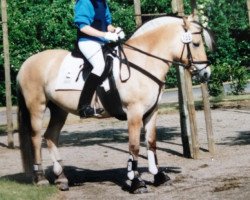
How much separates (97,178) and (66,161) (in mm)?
2375

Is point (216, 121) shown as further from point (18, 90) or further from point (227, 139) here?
point (18, 90)

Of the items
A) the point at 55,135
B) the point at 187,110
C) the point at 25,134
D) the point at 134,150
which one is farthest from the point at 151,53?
the point at 187,110

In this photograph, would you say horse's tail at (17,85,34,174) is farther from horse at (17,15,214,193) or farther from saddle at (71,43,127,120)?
saddle at (71,43,127,120)

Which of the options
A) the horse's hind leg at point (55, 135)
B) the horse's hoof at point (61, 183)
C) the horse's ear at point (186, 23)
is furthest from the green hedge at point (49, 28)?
the horse's ear at point (186, 23)

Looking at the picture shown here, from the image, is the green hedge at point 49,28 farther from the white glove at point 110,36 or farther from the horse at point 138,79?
the white glove at point 110,36

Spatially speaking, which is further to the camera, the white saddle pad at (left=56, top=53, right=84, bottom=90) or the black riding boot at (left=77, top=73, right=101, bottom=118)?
the white saddle pad at (left=56, top=53, right=84, bottom=90)

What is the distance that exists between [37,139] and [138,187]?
6.71ft

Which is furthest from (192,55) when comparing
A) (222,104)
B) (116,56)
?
(222,104)

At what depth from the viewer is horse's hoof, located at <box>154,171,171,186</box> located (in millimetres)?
8609

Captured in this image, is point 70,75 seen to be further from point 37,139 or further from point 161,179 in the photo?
point 161,179

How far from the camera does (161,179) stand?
8.62 meters

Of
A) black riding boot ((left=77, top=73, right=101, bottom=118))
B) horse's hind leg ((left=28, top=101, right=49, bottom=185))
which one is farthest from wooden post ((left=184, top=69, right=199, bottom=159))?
horse's hind leg ((left=28, top=101, right=49, bottom=185))

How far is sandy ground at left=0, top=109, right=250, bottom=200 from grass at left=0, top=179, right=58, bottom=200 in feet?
0.78

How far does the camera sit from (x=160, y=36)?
8461mm
